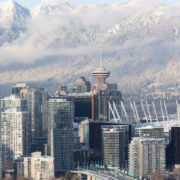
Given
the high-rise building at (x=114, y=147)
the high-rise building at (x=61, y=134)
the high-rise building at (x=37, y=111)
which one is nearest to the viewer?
the high-rise building at (x=61, y=134)

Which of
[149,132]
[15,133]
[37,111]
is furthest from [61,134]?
[37,111]

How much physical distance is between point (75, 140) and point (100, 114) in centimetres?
2708

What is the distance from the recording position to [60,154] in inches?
3981

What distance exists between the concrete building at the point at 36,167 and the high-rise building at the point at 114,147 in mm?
8622

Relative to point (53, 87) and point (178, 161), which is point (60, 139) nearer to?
point (178, 161)

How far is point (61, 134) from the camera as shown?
103m

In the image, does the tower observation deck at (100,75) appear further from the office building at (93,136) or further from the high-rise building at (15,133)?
the high-rise building at (15,133)

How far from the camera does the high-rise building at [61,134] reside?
100 m

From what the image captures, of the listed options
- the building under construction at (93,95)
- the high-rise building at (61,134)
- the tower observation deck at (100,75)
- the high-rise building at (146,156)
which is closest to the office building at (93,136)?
the high-rise building at (61,134)

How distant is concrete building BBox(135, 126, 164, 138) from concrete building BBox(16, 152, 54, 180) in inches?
584

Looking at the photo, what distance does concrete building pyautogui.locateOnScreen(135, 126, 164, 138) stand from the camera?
108 meters

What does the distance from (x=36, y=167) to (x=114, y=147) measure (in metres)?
11.5

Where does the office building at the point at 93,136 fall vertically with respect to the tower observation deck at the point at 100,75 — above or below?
below

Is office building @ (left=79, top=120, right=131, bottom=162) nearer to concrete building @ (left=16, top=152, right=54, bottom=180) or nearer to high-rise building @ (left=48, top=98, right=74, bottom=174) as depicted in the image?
high-rise building @ (left=48, top=98, right=74, bottom=174)
